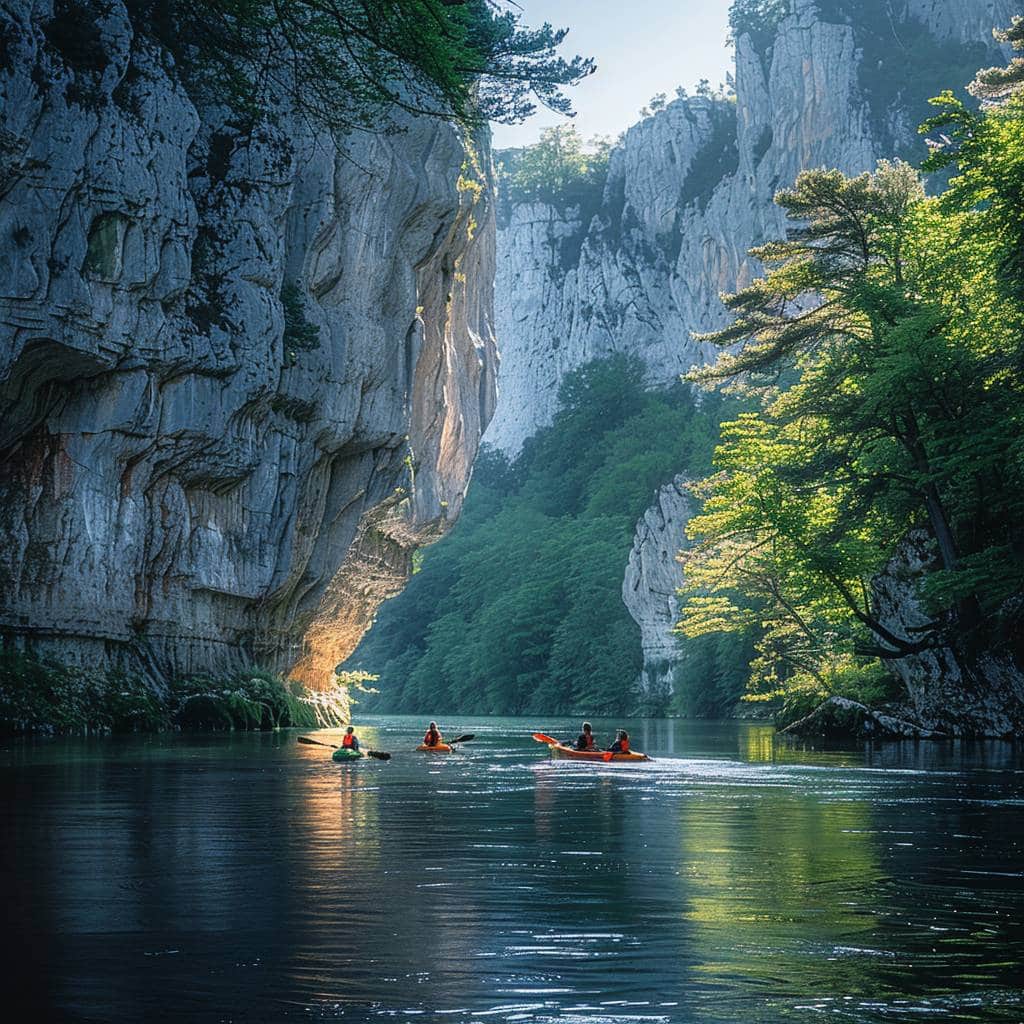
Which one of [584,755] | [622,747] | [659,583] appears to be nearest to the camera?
[622,747]

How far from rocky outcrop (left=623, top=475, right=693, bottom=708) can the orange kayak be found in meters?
52.5

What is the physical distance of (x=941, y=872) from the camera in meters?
10.4

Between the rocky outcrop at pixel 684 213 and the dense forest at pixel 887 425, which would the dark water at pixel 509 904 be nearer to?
the dense forest at pixel 887 425

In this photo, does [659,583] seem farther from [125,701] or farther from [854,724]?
[125,701]

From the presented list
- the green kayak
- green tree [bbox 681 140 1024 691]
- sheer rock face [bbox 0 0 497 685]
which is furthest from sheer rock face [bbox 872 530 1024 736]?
sheer rock face [bbox 0 0 497 685]

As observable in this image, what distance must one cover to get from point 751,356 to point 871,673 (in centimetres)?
1050

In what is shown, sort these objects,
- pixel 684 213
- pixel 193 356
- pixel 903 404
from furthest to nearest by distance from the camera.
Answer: pixel 684 213 < pixel 193 356 < pixel 903 404

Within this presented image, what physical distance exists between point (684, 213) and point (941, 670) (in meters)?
83.9

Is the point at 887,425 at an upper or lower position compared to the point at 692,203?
lower

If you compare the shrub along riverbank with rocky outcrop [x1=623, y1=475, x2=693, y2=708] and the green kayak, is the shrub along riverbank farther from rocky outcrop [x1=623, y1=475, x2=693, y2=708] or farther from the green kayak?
rocky outcrop [x1=623, y1=475, x2=693, y2=708]

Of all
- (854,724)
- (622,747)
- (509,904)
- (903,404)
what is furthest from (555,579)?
(509,904)

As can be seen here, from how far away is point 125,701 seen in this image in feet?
113

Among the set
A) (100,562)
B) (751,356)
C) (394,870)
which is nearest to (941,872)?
(394,870)

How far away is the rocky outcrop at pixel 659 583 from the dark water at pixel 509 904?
64.0 m
